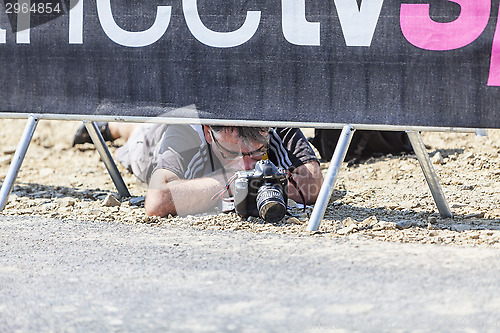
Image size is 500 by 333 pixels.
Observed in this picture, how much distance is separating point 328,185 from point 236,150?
2.75 ft

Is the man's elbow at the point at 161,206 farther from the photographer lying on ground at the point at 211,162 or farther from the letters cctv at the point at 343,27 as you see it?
the letters cctv at the point at 343,27

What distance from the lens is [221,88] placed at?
3541mm

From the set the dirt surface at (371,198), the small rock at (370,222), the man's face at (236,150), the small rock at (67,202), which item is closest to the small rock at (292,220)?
the dirt surface at (371,198)

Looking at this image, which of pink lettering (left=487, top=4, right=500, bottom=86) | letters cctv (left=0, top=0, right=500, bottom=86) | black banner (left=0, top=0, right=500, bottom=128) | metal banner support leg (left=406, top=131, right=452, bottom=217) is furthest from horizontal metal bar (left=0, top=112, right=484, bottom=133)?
letters cctv (left=0, top=0, right=500, bottom=86)

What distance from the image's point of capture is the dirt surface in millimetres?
3348

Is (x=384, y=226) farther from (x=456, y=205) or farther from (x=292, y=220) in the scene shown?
(x=456, y=205)

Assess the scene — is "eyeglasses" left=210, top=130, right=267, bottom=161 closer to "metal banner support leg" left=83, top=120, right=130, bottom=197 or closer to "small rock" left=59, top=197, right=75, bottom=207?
"metal banner support leg" left=83, top=120, right=130, bottom=197

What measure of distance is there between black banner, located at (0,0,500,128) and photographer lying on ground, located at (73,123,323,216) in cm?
47

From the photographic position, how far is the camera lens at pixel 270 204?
3.47m

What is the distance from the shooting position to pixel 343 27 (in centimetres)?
333

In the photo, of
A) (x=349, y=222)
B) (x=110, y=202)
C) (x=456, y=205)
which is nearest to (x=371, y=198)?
(x=456, y=205)

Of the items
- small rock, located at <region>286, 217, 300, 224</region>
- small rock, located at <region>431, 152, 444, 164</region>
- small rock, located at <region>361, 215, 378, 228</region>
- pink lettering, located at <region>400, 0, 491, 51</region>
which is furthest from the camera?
small rock, located at <region>431, 152, 444, 164</region>

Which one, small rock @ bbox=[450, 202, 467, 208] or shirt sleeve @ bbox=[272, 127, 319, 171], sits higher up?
shirt sleeve @ bbox=[272, 127, 319, 171]

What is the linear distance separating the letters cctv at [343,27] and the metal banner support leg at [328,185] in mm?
471
